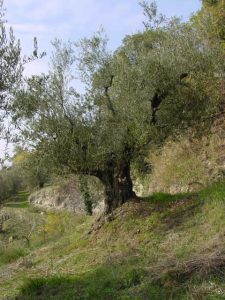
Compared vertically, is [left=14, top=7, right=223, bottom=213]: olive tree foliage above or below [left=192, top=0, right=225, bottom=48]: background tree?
below

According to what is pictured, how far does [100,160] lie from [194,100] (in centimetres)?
378

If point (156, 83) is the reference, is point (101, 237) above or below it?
below

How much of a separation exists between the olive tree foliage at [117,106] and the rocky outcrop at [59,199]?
60.6 feet

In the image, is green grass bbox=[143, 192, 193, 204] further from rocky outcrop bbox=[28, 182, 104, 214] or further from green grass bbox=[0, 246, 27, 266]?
rocky outcrop bbox=[28, 182, 104, 214]

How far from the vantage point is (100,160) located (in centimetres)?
1382

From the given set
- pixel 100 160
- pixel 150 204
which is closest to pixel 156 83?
pixel 100 160

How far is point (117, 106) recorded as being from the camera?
46.2 feet

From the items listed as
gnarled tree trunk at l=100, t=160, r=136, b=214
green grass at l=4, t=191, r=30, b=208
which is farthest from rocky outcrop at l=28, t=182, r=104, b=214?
gnarled tree trunk at l=100, t=160, r=136, b=214

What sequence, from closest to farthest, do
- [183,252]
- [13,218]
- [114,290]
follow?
1. [114,290]
2. [183,252]
3. [13,218]

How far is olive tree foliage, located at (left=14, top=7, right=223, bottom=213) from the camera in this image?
13.6 m

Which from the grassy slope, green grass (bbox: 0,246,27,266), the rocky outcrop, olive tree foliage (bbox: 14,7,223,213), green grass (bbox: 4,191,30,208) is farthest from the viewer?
green grass (bbox: 4,191,30,208)

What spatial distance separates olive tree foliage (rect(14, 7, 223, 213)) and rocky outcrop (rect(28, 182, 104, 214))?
727 inches

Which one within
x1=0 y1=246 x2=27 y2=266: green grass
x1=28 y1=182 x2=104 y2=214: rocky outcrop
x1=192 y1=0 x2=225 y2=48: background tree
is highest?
x1=192 y1=0 x2=225 y2=48: background tree

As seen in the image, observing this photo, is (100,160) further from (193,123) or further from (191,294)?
(191,294)
